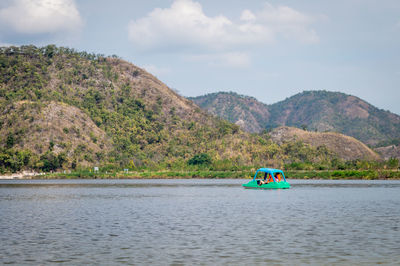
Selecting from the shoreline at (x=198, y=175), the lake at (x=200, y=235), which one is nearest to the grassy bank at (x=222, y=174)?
the shoreline at (x=198, y=175)

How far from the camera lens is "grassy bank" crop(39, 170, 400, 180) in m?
126

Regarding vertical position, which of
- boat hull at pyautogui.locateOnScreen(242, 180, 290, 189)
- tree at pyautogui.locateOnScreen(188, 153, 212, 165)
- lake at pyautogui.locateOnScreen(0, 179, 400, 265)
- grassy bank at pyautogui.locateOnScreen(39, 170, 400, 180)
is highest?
tree at pyautogui.locateOnScreen(188, 153, 212, 165)

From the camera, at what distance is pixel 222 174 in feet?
464

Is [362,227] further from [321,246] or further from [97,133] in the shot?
[97,133]

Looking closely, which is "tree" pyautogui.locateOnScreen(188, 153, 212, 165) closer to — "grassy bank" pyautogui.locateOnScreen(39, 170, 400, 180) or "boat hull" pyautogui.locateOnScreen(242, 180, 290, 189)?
"grassy bank" pyautogui.locateOnScreen(39, 170, 400, 180)

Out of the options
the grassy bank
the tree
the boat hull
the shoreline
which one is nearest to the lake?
the boat hull

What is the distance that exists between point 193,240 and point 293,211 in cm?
1979

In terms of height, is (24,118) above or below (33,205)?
above

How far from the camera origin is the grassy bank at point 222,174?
12628cm

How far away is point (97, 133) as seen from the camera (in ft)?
619

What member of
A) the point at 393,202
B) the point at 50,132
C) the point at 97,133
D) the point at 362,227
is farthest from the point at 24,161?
the point at 362,227

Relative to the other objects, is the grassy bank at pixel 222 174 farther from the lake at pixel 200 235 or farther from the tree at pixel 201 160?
the lake at pixel 200 235

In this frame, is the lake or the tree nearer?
the lake

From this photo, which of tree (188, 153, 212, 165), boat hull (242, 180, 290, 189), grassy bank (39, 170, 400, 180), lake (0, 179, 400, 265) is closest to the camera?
lake (0, 179, 400, 265)
